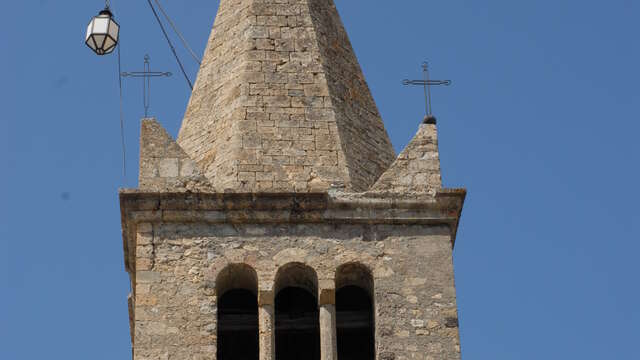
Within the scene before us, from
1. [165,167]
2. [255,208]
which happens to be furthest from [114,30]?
[255,208]

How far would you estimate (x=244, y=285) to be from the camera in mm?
22234

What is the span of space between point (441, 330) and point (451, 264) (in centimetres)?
99

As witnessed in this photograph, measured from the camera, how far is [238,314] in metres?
22.1

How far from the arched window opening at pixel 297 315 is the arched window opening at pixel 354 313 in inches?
11.2

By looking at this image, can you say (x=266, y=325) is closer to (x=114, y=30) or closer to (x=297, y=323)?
(x=297, y=323)

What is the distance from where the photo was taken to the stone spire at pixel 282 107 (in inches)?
896

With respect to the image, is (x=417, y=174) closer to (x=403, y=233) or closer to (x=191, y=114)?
(x=403, y=233)

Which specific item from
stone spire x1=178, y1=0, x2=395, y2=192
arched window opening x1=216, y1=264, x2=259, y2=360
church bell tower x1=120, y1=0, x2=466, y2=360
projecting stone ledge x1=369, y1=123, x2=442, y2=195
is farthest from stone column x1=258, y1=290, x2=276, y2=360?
projecting stone ledge x1=369, y1=123, x2=442, y2=195

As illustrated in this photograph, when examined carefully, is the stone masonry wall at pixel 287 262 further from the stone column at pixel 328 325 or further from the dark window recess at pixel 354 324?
the dark window recess at pixel 354 324

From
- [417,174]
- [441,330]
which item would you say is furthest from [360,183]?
[441,330]

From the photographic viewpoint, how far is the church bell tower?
70.6 ft

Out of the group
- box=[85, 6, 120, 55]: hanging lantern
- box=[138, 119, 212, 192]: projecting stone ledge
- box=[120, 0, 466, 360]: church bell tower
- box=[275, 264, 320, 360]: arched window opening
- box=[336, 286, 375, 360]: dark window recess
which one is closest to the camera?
box=[120, 0, 466, 360]: church bell tower

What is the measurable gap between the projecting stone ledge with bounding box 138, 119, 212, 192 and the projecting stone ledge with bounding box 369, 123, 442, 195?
2.05 meters

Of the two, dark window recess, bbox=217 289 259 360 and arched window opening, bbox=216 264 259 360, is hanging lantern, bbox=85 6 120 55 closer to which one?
arched window opening, bbox=216 264 259 360
